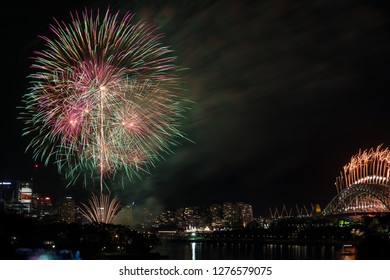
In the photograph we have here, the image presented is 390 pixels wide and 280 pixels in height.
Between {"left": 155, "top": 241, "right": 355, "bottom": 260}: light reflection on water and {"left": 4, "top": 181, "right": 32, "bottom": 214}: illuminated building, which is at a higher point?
{"left": 4, "top": 181, "right": 32, "bottom": 214}: illuminated building

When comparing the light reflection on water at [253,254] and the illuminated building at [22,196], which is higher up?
the illuminated building at [22,196]

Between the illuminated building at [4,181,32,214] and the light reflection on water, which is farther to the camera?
the illuminated building at [4,181,32,214]

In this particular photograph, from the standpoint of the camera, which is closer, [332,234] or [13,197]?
[332,234]

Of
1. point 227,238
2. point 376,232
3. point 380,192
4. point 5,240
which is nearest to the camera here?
point 5,240

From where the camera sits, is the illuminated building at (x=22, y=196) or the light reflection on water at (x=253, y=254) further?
the illuminated building at (x=22, y=196)

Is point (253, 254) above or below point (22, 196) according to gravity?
below

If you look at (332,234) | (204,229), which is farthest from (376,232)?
(204,229)

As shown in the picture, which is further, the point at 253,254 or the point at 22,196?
the point at 22,196

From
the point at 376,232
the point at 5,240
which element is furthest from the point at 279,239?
the point at 5,240
